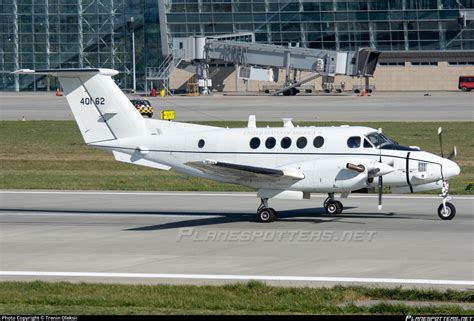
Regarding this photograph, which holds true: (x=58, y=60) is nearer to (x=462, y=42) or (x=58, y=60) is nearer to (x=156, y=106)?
(x=156, y=106)

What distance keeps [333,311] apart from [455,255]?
6149mm

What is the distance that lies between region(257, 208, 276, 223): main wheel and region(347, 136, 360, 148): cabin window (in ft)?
9.27

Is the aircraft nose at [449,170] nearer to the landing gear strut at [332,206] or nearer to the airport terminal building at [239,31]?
the landing gear strut at [332,206]

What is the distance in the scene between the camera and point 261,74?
4075 inches

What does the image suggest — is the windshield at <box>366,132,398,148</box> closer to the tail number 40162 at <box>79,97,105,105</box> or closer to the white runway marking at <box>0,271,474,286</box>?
the white runway marking at <box>0,271,474,286</box>

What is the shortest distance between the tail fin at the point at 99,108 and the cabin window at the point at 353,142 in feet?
20.0

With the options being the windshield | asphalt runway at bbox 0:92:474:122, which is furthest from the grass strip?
asphalt runway at bbox 0:92:474:122

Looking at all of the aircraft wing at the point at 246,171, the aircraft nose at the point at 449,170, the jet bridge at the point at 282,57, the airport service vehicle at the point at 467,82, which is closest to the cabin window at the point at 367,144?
the aircraft wing at the point at 246,171

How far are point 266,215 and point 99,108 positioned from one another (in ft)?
19.4

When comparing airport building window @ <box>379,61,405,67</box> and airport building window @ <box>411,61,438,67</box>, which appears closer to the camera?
airport building window @ <box>411,61,438,67</box>

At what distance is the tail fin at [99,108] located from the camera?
89.9ft

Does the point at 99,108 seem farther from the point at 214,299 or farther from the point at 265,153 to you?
the point at 214,299

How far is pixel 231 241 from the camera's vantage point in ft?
74.7

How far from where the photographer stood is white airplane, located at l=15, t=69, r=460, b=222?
80.8 ft
